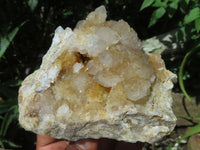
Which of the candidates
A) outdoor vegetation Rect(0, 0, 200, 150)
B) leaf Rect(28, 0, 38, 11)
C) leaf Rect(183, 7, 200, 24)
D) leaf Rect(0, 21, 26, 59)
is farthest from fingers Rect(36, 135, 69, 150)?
leaf Rect(183, 7, 200, 24)

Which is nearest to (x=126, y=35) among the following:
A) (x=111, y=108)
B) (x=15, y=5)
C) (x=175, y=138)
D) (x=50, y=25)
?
(x=111, y=108)

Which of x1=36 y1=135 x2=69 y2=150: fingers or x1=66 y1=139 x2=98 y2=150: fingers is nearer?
x1=66 y1=139 x2=98 y2=150: fingers

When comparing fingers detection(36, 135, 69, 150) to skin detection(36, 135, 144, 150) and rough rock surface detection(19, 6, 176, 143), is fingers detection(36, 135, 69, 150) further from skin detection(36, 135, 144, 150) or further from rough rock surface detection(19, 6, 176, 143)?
rough rock surface detection(19, 6, 176, 143)

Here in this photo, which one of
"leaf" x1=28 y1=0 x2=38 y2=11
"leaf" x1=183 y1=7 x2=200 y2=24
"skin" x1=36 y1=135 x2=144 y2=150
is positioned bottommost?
"skin" x1=36 y1=135 x2=144 y2=150

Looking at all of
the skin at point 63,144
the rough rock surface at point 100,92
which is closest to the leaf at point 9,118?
the skin at point 63,144

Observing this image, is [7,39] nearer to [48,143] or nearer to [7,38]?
[7,38]

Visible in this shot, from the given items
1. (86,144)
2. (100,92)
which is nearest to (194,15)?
(100,92)
